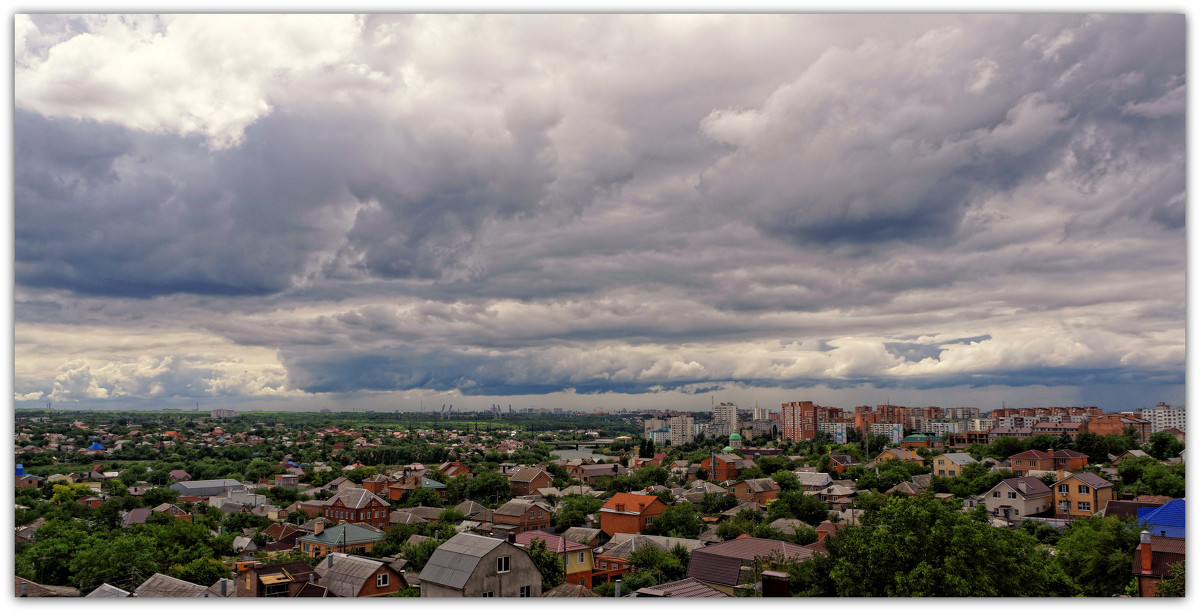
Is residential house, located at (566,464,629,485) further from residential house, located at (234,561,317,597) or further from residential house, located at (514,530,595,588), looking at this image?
residential house, located at (234,561,317,597)

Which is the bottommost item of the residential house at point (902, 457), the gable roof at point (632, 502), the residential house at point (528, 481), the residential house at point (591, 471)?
the residential house at point (591, 471)

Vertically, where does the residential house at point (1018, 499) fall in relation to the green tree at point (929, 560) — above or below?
below

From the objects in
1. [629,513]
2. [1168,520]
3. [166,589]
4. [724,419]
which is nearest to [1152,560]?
[1168,520]

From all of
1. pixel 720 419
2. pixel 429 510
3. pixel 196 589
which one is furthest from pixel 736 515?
pixel 720 419

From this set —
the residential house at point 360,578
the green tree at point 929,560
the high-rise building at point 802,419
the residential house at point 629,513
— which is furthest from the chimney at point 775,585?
the high-rise building at point 802,419

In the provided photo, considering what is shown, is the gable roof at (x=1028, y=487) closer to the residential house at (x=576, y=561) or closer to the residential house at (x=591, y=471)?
the residential house at (x=576, y=561)

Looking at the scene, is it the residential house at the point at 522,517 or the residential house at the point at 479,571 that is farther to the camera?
the residential house at the point at 522,517

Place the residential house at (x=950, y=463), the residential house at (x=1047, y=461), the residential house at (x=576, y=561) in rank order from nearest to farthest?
1. the residential house at (x=576, y=561)
2. the residential house at (x=1047, y=461)
3. the residential house at (x=950, y=463)
